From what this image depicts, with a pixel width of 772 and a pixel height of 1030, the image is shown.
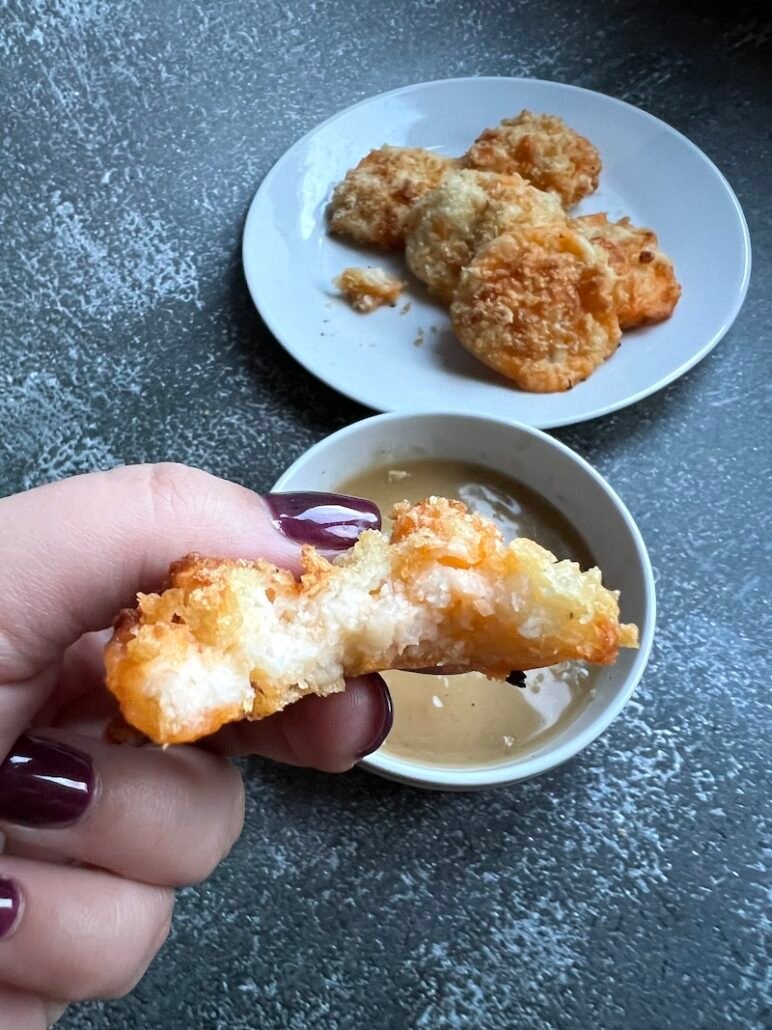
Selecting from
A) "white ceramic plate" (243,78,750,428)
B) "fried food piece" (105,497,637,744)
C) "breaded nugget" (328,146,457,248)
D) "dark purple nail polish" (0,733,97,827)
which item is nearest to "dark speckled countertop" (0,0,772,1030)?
"white ceramic plate" (243,78,750,428)

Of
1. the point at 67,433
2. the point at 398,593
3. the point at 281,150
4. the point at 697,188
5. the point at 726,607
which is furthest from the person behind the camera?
the point at 281,150

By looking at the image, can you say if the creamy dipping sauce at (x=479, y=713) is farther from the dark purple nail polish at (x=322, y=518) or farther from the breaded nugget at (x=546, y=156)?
the breaded nugget at (x=546, y=156)

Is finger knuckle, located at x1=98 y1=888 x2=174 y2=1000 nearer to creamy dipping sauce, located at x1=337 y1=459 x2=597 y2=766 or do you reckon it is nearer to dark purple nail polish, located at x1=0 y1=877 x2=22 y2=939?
dark purple nail polish, located at x1=0 y1=877 x2=22 y2=939

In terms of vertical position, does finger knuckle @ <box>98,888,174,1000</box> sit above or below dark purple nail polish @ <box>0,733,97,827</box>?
below

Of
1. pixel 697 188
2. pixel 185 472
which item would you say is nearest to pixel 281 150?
pixel 697 188

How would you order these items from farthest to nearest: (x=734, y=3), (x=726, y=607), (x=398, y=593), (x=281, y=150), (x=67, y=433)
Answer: (x=734, y=3), (x=281, y=150), (x=67, y=433), (x=726, y=607), (x=398, y=593)

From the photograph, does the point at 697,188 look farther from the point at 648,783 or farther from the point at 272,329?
the point at 648,783

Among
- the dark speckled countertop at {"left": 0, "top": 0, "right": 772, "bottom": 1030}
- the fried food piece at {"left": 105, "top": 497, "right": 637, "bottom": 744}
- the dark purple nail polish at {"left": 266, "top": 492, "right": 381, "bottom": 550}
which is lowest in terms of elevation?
the dark speckled countertop at {"left": 0, "top": 0, "right": 772, "bottom": 1030}
